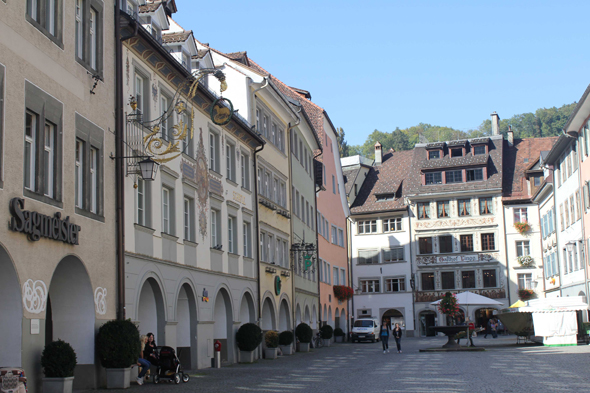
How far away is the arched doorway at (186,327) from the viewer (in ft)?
74.2

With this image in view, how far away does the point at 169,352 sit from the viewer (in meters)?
17.9

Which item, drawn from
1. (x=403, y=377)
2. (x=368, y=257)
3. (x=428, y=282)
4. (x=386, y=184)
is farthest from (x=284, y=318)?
(x=386, y=184)

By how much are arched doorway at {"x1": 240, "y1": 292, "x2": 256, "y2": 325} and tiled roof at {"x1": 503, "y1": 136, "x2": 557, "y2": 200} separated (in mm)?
35875

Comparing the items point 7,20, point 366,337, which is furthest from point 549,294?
point 7,20

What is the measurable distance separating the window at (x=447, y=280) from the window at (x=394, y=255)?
3.70m

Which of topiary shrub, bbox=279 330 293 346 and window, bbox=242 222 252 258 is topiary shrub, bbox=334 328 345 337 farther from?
window, bbox=242 222 252 258

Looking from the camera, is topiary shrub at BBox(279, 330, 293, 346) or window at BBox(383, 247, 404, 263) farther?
window at BBox(383, 247, 404, 263)

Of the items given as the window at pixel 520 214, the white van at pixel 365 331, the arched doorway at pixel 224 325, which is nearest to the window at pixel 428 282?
the window at pixel 520 214

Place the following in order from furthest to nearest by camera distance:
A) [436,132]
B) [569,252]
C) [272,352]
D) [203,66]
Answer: [436,132]
[569,252]
[272,352]
[203,66]

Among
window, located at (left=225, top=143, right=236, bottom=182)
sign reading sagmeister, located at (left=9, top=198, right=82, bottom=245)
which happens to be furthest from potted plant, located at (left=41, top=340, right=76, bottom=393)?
window, located at (left=225, top=143, right=236, bottom=182)

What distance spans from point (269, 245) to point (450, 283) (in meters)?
32.4

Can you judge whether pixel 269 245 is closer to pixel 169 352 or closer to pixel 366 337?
pixel 169 352

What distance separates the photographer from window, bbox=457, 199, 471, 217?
2435 inches

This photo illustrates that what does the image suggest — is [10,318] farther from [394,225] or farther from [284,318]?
[394,225]
